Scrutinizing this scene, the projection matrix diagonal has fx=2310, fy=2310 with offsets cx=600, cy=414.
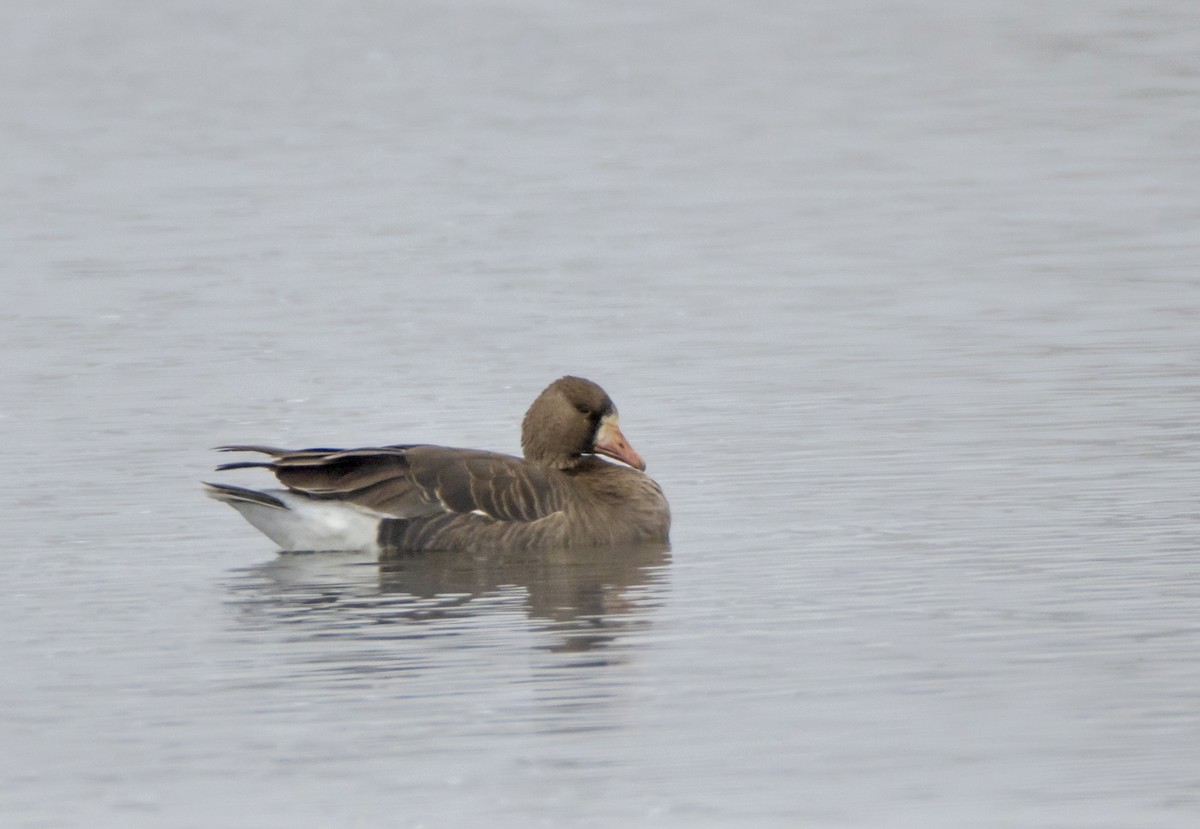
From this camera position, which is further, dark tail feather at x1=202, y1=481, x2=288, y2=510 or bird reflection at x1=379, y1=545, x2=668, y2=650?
dark tail feather at x1=202, y1=481, x2=288, y2=510

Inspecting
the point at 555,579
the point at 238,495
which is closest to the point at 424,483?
the point at 238,495

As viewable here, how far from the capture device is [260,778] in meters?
7.34

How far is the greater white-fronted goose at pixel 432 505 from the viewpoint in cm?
1123

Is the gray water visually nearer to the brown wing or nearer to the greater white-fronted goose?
the greater white-fronted goose

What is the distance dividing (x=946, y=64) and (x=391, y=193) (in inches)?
473

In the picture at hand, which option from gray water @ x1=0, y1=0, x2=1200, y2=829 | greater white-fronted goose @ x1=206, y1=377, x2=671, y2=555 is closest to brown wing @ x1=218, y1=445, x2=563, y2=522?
greater white-fronted goose @ x1=206, y1=377, x2=671, y2=555

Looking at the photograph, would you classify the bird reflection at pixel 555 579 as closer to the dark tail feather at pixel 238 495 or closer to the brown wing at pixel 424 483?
the brown wing at pixel 424 483

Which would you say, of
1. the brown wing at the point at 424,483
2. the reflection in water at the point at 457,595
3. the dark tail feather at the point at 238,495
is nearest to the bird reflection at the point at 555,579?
the reflection in water at the point at 457,595

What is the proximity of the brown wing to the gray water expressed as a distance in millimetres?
354

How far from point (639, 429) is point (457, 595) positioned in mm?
3869

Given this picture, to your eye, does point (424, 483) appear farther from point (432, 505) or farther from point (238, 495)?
point (238, 495)

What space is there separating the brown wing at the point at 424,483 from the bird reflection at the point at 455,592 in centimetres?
24

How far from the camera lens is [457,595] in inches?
402

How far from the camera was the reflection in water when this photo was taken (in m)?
9.35
